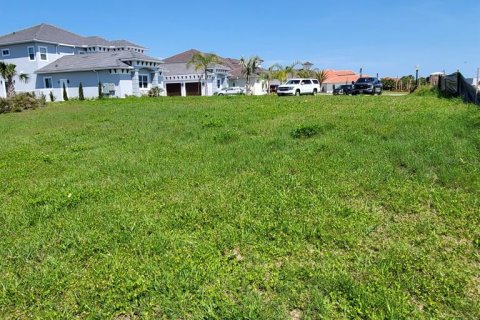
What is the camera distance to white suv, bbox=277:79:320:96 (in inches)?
1182

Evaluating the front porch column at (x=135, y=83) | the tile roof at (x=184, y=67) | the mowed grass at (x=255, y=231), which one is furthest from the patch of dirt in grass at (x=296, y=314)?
the tile roof at (x=184, y=67)

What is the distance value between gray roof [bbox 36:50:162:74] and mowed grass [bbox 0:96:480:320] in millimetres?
30027

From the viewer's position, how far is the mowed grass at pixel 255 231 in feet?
9.65

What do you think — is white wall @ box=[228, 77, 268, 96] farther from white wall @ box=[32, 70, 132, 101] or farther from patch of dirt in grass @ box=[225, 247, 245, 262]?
patch of dirt in grass @ box=[225, 247, 245, 262]

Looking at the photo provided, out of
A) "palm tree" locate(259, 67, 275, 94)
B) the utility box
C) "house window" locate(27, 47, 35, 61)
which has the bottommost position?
the utility box

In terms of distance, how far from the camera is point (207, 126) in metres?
10.5

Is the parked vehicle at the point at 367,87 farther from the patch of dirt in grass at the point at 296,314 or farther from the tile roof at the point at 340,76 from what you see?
the tile roof at the point at 340,76

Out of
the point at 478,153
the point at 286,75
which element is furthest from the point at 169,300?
the point at 286,75

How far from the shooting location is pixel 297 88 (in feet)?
99.3

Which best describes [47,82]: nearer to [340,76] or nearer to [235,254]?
[235,254]

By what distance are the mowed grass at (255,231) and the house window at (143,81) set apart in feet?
104

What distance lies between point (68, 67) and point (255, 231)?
127 feet

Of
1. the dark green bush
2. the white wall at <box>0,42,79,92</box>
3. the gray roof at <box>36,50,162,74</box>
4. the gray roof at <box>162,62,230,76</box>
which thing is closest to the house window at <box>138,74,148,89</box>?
the gray roof at <box>36,50,162,74</box>

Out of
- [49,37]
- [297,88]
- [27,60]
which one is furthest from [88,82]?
[297,88]
